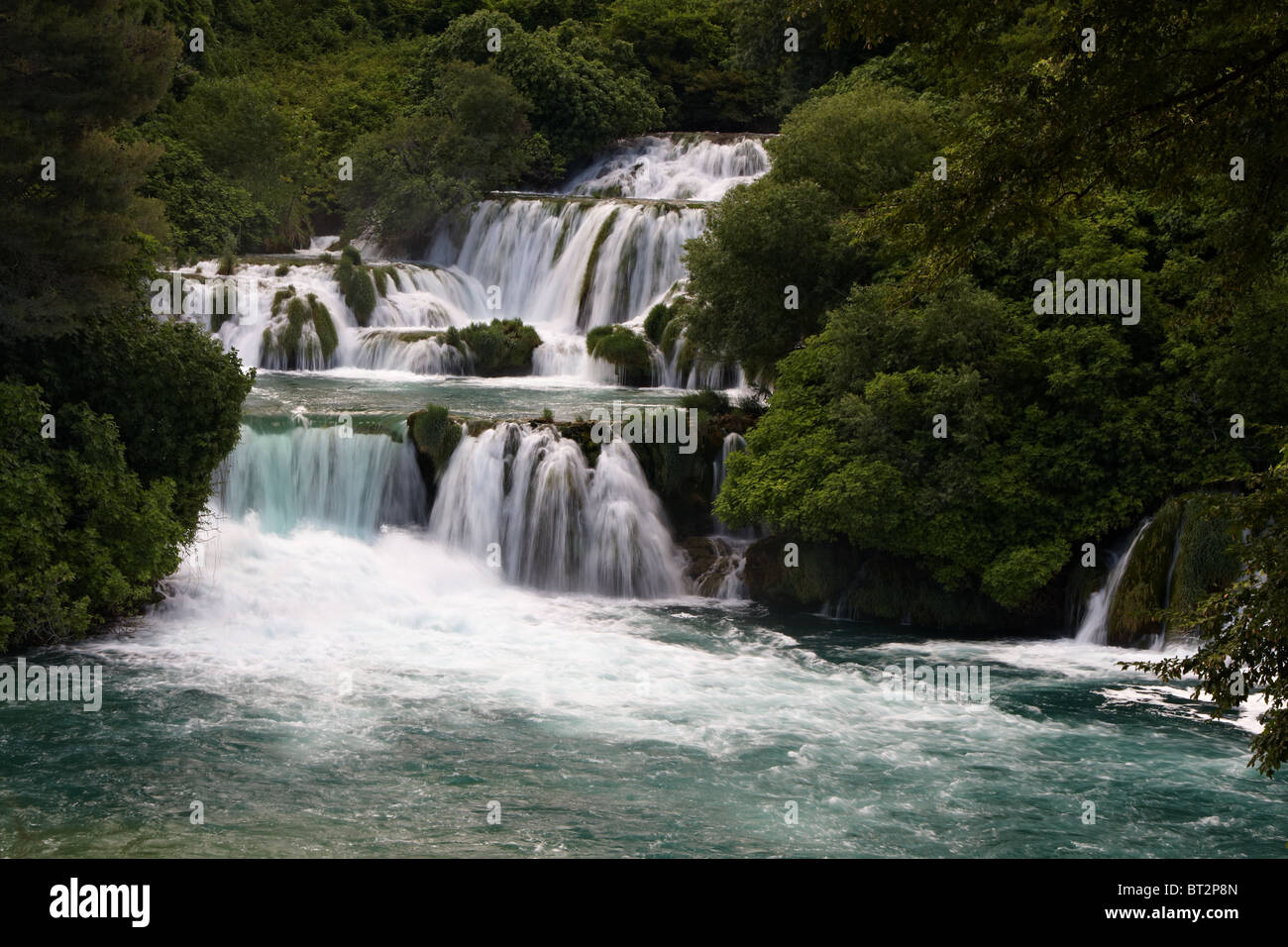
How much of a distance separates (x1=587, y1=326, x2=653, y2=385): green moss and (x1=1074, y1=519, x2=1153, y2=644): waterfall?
13.9m

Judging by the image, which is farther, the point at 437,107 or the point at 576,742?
the point at 437,107

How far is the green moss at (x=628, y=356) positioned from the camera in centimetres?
3169

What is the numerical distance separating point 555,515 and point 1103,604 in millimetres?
9440

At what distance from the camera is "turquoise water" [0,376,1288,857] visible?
41.6 feet

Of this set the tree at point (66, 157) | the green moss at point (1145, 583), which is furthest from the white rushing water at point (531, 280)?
the tree at point (66, 157)

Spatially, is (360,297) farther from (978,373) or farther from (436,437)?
(978,373)

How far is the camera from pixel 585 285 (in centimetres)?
3653

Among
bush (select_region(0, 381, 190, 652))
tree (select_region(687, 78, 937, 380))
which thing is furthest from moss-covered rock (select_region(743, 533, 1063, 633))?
bush (select_region(0, 381, 190, 652))

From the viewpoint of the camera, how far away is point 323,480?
2373cm

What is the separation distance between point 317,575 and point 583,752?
8.32 meters

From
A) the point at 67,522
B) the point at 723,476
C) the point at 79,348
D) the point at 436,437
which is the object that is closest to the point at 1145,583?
the point at 723,476

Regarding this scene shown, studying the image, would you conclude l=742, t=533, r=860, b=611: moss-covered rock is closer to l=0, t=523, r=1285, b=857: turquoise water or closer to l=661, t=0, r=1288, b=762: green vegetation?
l=661, t=0, r=1288, b=762: green vegetation

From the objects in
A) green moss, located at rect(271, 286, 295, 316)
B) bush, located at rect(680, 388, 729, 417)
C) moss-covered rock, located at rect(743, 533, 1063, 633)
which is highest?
green moss, located at rect(271, 286, 295, 316)
